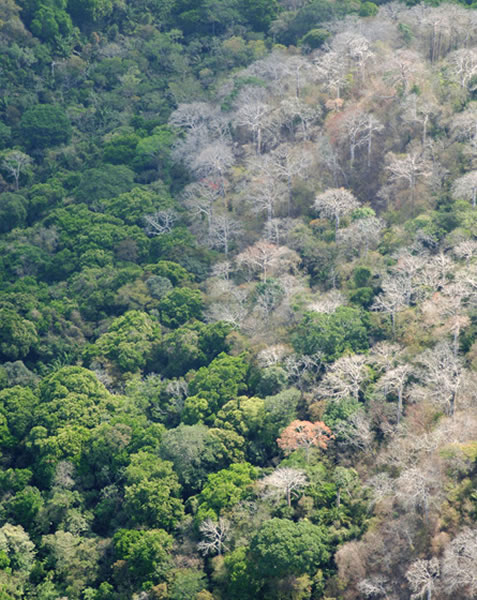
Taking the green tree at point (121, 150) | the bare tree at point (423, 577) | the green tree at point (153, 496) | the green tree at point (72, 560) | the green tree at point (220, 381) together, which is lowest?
the green tree at point (72, 560)

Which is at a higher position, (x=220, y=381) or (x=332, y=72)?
(x=332, y=72)

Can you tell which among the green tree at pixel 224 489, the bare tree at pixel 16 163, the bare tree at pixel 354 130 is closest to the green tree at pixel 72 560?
the green tree at pixel 224 489

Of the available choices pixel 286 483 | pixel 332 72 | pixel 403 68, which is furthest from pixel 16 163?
pixel 286 483

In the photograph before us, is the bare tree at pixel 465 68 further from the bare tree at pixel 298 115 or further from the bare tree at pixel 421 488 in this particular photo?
the bare tree at pixel 421 488

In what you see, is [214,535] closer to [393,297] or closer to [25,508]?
[25,508]

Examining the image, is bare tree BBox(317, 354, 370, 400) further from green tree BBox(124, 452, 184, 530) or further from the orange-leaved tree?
green tree BBox(124, 452, 184, 530)
